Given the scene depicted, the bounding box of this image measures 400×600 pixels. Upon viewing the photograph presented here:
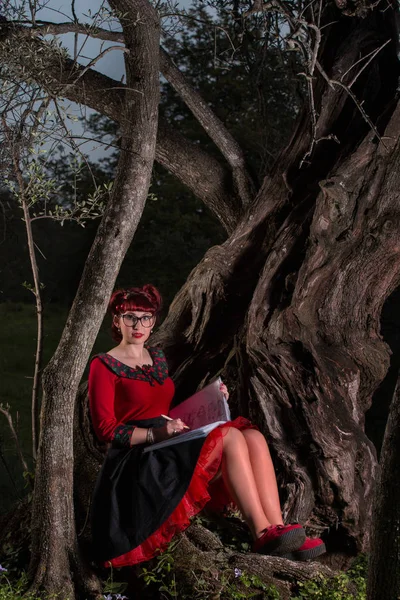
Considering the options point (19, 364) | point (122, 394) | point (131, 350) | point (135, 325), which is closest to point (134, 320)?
point (135, 325)

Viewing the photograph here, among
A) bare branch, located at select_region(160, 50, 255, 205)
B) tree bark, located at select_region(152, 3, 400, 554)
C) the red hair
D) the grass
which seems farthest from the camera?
the grass

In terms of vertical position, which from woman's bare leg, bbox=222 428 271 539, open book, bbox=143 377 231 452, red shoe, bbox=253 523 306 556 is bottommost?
red shoe, bbox=253 523 306 556

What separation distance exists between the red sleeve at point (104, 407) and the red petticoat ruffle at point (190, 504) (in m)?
0.50

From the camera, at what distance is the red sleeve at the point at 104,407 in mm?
4663

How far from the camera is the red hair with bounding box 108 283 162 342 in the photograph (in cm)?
503

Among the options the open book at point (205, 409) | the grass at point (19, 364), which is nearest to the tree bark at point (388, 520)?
the open book at point (205, 409)

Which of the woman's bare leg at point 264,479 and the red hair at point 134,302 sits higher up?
the red hair at point 134,302

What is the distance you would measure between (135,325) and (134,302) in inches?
6.1

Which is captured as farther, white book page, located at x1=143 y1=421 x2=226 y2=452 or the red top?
the red top

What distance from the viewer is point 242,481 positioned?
451cm

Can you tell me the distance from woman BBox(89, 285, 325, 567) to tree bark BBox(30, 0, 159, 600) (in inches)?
7.5

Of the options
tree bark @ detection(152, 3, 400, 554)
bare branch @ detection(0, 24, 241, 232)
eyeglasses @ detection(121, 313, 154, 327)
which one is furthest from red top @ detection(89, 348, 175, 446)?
bare branch @ detection(0, 24, 241, 232)

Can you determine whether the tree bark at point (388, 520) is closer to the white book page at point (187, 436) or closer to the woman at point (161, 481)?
the woman at point (161, 481)

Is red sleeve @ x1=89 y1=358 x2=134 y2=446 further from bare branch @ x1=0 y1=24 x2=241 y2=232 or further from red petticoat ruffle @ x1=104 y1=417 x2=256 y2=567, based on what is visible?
bare branch @ x1=0 y1=24 x2=241 y2=232
